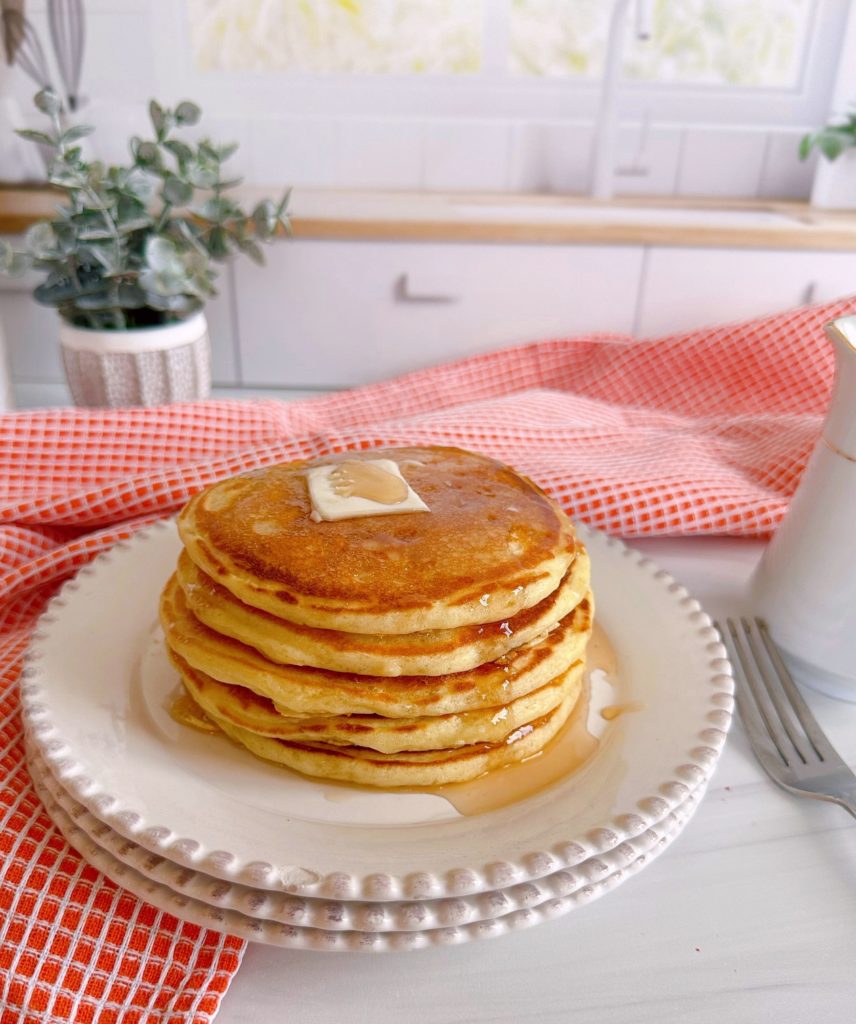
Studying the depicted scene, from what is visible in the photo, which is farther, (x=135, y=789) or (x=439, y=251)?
(x=439, y=251)

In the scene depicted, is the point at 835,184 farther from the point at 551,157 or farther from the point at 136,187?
the point at 136,187

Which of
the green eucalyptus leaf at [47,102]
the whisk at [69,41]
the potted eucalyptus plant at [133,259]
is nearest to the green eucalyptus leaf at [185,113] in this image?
the potted eucalyptus plant at [133,259]

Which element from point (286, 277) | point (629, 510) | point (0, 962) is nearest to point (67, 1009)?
point (0, 962)

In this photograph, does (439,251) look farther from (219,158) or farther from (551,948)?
(551,948)

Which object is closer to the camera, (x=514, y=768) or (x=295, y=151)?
(x=514, y=768)

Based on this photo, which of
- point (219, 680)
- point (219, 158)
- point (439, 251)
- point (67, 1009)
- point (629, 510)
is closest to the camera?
point (67, 1009)

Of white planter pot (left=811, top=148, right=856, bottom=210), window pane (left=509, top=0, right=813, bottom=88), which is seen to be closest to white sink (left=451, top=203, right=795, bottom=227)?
white planter pot (left=811, top=148, right=856, bottom=210)

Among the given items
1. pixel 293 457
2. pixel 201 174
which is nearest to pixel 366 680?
pixel 293 457
